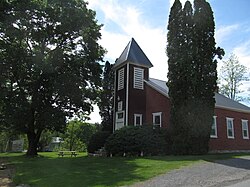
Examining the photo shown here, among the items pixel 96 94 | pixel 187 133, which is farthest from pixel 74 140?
pixel 187 133

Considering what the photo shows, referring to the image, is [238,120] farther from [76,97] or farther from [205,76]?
[76,97]

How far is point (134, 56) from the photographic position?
26.1 m

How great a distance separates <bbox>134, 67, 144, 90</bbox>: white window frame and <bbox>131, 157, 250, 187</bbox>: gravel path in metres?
14.0

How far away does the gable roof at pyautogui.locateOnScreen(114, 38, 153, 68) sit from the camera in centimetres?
2562

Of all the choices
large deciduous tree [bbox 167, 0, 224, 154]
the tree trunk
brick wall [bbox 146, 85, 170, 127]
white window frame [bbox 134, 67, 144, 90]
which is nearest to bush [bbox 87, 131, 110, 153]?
brick wall [bbox 146, 85, 170, 127]

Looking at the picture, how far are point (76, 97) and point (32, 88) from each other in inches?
Result: 159

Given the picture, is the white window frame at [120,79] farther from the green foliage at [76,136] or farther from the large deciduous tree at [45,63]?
the green foliage at [76,136]

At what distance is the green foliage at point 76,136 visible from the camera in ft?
149

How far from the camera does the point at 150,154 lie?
19.0 m

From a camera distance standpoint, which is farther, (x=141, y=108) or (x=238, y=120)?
(x=238, y=120)

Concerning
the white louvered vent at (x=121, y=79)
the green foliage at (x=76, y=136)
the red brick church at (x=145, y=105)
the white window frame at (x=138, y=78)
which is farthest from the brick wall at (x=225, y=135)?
the green foliage at (x=76, y=136)

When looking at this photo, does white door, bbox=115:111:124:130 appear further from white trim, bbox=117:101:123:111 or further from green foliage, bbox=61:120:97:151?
green foliage, bbox=61:120:97:151

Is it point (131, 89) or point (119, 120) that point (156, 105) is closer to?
point (131, 89)

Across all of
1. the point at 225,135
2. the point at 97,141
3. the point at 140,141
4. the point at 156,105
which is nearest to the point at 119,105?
the point at 156,105
